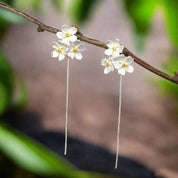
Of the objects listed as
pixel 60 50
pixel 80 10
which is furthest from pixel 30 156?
pixel 80 10

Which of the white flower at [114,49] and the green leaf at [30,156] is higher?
the white flower at [114,49]

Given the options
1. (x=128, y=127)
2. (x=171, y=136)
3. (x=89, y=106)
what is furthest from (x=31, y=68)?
(x=171, y=136)

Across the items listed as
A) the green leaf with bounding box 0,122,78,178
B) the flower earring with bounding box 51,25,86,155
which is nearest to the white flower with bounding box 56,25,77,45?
the flower earring with bounding box 51,25,86,155

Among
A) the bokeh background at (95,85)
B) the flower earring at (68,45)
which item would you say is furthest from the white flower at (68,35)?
the bokeh background at (95,85)

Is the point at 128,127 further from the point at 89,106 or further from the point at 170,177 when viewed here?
the point at 170,177

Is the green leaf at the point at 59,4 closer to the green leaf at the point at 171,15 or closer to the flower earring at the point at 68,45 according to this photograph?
the green leaf at the point at 171,15

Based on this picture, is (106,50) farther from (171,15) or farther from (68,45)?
(171,15)
